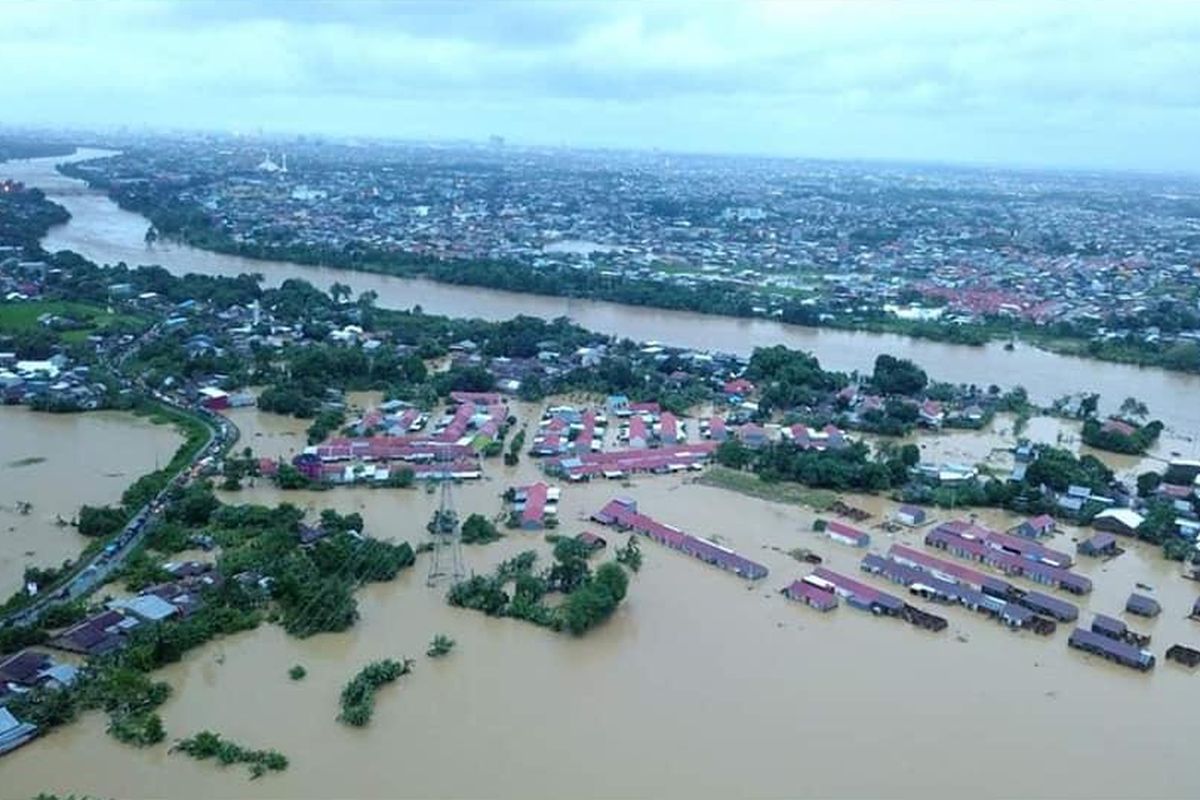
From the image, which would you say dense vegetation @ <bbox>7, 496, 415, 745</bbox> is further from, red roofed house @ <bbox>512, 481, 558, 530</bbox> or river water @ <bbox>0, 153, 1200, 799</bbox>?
red roofed house @ <bbox>512, 481, 558, 530</bbox>

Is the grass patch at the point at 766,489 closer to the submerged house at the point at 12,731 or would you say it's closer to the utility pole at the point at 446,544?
the utility pole at the point at 446,544

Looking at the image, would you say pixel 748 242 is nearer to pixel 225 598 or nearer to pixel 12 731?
pixel 225 598

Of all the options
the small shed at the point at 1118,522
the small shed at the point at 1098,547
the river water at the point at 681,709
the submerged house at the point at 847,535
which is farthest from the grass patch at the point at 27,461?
the small shed at the point at 1118,522

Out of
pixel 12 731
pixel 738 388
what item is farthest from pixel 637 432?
pixel 12 731

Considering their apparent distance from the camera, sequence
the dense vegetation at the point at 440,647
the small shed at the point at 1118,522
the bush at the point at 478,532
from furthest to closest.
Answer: the small shed at the point at 1118,522 → the bush at the point at 478,532 → the dense vegetation at the point at 440,647

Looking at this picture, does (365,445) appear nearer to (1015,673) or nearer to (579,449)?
(579,449)

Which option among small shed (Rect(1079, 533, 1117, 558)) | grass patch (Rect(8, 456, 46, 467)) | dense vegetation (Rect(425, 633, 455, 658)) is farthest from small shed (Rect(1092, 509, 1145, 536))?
grass patch (Rect(8, 456, 46, 467))
